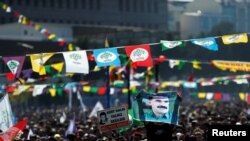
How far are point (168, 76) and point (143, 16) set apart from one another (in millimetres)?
22788

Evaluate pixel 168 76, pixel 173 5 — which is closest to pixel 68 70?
pixel 168 76

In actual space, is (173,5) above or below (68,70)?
below

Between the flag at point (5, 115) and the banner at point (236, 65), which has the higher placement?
the flag at point (5, 115)

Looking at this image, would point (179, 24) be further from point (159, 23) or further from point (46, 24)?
point (46, 24)

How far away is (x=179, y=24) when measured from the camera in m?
125

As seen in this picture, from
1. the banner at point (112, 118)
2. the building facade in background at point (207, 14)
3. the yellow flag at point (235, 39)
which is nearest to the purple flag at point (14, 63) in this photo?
the yellow flag at point (235, 39)

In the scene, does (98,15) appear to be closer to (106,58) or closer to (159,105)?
(106,58)

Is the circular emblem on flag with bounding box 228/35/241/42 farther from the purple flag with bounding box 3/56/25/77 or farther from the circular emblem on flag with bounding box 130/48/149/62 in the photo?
the purple flag with bounding box 3/56/25/77

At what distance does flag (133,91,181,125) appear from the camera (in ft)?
46.6

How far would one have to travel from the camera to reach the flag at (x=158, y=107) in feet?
46.6

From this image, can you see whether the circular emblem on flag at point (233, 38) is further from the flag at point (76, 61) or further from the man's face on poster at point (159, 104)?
the man's face on poster at point (159, 104)

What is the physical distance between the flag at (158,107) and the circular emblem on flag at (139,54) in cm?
552

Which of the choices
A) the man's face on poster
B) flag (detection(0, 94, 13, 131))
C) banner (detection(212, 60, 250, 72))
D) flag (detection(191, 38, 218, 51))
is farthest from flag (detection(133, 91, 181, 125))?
banner (detection(212, 60, 250, 72))

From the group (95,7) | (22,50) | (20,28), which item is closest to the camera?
(22,50)
